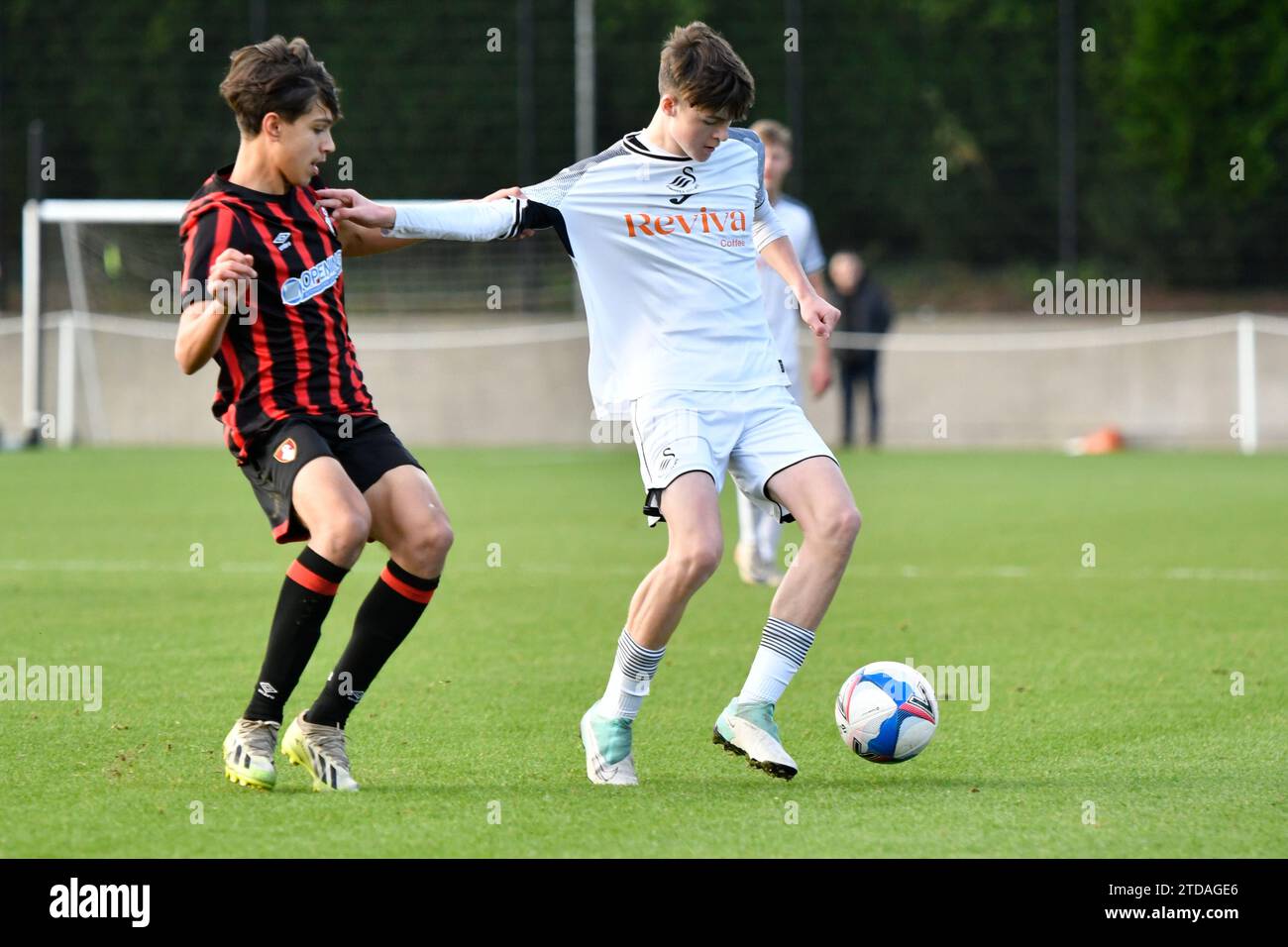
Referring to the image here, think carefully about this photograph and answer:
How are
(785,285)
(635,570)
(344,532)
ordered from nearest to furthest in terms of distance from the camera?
(344,532), (785,285), (635,570)

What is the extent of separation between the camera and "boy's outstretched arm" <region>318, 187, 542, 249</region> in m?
4.89

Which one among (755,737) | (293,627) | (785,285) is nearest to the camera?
(293,627)

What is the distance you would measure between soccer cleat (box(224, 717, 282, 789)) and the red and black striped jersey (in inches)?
28.0

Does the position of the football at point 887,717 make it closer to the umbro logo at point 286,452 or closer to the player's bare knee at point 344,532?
the player's bare knee at point 344,532

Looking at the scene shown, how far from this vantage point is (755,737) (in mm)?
5000

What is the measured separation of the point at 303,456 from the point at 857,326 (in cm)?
1771

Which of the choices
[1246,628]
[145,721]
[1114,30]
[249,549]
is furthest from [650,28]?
[145,721]

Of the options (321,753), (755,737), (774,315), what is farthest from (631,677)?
(774,315)

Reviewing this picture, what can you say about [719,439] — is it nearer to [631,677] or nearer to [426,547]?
[631,677]

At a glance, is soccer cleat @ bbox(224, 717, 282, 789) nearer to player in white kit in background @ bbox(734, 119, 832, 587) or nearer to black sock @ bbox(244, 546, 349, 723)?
black sock @ bbox(244, 546, 349, 723)

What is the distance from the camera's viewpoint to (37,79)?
2661cm

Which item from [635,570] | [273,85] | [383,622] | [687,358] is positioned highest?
[273,85]

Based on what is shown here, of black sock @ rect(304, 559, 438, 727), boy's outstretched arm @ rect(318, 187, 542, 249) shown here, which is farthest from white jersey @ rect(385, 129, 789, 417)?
black sock @ rect(304, 559, 438, 727)

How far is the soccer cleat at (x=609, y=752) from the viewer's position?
493cm
